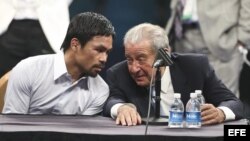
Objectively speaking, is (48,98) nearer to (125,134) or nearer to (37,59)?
(37,59)

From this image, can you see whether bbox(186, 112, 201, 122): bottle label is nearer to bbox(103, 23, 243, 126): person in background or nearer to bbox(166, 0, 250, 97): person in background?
bbox(103, 23, 243, 126): person in background

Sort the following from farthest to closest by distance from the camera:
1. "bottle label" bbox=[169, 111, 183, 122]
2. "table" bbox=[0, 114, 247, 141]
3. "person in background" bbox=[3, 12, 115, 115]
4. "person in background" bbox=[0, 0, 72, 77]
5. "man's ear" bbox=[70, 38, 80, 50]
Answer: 1. "person in background" bbox=[0, 0, 72, 77]
2. "man's ear" bbox=[70, 38, 80, 50]
3. "person in background" bbox=[3, 12, 115, 115]
4. "bottle label" bbox=[169, 111, 183, 122]
5. "table" bbox=[0, 114, 247, 141]

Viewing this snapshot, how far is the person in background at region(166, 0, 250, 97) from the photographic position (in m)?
6.21

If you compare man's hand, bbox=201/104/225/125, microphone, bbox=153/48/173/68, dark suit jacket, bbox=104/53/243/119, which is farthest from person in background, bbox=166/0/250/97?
microphone, bbox=153/48/173/68

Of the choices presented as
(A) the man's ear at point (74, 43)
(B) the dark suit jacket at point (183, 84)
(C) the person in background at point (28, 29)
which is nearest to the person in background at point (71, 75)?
(A) the man's ear at point (74, 43)

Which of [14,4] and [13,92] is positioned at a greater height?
[14,4]

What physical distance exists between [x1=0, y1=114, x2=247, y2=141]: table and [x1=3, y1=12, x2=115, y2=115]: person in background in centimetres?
45

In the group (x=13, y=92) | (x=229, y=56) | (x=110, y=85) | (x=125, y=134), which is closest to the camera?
(x=125, y=134)

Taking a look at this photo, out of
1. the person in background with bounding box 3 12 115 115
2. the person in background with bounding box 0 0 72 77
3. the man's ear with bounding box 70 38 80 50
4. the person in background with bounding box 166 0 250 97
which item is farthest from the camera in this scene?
the person in background with bounding box 166 0 250 97

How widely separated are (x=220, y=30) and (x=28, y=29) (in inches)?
62.3

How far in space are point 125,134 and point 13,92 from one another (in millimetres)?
1089

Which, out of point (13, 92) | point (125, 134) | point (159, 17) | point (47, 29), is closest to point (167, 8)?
point (159, 17)

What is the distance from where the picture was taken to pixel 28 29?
5.87 meters

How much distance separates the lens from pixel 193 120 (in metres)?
3.90
